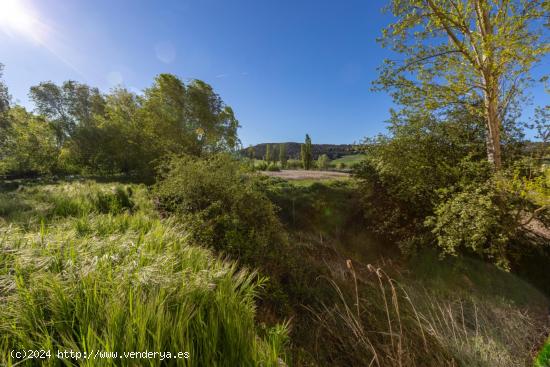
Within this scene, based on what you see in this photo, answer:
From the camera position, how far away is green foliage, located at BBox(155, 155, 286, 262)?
4508 millimetres

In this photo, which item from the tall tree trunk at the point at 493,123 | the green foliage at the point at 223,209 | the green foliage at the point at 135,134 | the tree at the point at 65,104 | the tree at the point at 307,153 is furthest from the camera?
the tree at the point at 307,153

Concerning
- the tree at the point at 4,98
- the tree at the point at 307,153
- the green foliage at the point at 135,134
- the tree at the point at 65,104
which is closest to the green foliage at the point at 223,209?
the green foliage at the point at 135,134

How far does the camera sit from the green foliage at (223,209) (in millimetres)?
4508

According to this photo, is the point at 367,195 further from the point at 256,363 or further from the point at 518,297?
the point at 256,363

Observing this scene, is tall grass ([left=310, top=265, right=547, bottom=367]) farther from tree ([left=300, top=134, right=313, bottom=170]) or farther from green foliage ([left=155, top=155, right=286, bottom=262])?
tree ([left=300, top=134, right=313, bottom=170])

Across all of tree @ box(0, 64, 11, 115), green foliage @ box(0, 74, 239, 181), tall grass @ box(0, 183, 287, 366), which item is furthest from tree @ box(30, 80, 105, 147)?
tall grass @ box(0, 183, 287, 366)

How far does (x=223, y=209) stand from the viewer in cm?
505

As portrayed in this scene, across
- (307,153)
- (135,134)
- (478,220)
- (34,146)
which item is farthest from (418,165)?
(307,153)

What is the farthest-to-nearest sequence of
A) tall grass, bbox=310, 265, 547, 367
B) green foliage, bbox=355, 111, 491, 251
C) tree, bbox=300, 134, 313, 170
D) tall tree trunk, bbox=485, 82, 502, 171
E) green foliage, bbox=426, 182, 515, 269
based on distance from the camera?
tree, bbox=300, 134, 313, 170 < green foliage, bbox=355, 111, 491, 251 < tall tree trunk, bbox=485, 82, 502, 171 < green foliage, bbox=426, 182, 515, 269 < tall grass, bbox=310, 265, 547, 367

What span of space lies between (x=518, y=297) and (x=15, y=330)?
1157cm

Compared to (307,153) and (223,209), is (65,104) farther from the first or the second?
(307,153)

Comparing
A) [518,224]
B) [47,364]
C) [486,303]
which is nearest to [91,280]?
[47,364]

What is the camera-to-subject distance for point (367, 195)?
9422 millimetres

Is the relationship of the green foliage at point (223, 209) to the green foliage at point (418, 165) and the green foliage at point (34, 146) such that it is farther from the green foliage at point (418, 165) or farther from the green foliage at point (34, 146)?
the green foliage at point (34, 146)
